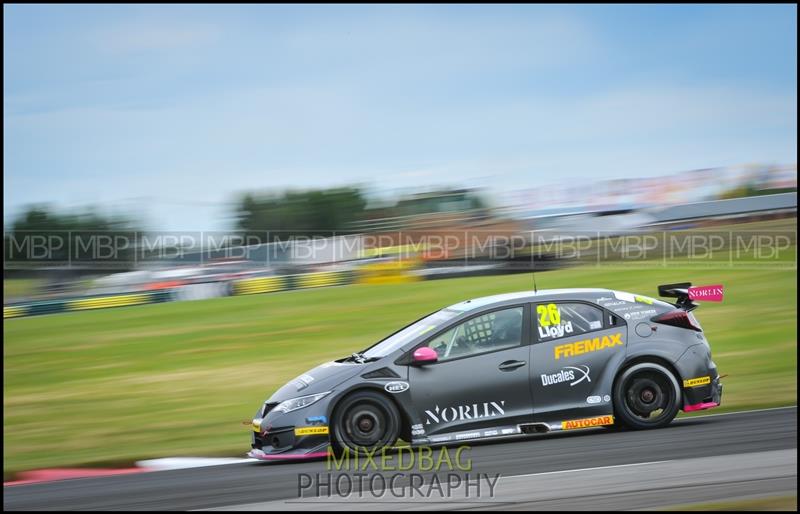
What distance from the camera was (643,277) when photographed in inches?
746

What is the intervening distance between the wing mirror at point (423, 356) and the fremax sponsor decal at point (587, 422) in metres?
1.23

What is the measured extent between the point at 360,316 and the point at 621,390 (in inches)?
387

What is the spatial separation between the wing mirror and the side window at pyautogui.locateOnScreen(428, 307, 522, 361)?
0.38ft

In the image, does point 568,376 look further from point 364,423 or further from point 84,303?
point 84,303

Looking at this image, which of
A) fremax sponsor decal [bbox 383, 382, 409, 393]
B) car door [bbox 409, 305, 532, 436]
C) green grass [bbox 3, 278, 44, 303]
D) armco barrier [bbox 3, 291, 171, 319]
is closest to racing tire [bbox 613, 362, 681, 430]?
car door [bbox 409, 305, 532, 436]

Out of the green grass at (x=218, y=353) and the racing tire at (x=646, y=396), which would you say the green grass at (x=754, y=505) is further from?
the green grass at (x=218, y=353)

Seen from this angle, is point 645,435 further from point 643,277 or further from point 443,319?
point 643,277

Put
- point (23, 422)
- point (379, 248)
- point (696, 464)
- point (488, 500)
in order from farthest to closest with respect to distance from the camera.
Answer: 1. point (379, 248)
2. point (23, 422)
3. point (696, 464)
4. point (488, 500)

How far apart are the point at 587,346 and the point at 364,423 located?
2037 millimetres

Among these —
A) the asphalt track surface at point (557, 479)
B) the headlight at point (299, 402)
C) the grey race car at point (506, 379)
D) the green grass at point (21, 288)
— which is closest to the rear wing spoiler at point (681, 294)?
the grey race car at point (506, 379)

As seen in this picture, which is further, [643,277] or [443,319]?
[643,277]

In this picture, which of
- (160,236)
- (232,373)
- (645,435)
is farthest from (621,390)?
(160,236)

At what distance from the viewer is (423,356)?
286 inches

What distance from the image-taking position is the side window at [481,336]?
745 centimetres
